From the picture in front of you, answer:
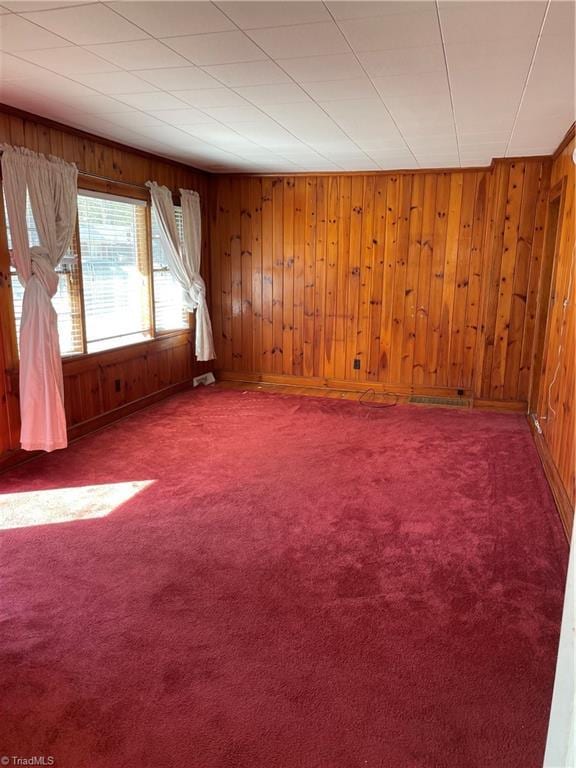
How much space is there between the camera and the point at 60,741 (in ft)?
5.80

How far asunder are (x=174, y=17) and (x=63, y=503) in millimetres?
2649

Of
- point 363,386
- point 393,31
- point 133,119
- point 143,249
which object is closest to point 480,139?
point 393,31

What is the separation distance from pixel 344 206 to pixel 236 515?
3948mm

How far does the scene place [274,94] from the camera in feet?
10.5

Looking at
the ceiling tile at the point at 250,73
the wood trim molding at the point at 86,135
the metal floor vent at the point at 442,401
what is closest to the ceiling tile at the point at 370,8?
the ceiling tile at the point at 250,73

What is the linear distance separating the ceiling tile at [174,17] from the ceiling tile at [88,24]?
0.21 ft

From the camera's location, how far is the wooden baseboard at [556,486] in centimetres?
306

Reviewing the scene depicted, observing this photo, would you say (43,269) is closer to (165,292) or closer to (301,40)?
(165,292)

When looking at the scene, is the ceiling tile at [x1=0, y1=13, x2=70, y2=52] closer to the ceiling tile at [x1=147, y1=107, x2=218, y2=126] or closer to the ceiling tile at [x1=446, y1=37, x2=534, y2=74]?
the ceiling tile at [x1=147, y1=107, x2=218, y2=126]

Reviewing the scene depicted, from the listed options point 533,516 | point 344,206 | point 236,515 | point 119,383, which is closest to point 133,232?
point 119,383

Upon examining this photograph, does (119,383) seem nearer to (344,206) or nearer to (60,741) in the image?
(344,206)

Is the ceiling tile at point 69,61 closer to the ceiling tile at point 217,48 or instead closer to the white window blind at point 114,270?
the ceiling tile at point 217,48

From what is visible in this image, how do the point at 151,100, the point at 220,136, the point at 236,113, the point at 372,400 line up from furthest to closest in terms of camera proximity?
the point at 372,400
the point at 220,136
the point at 236,113
the point at 151,100

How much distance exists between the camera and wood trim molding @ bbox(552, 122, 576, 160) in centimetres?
386
